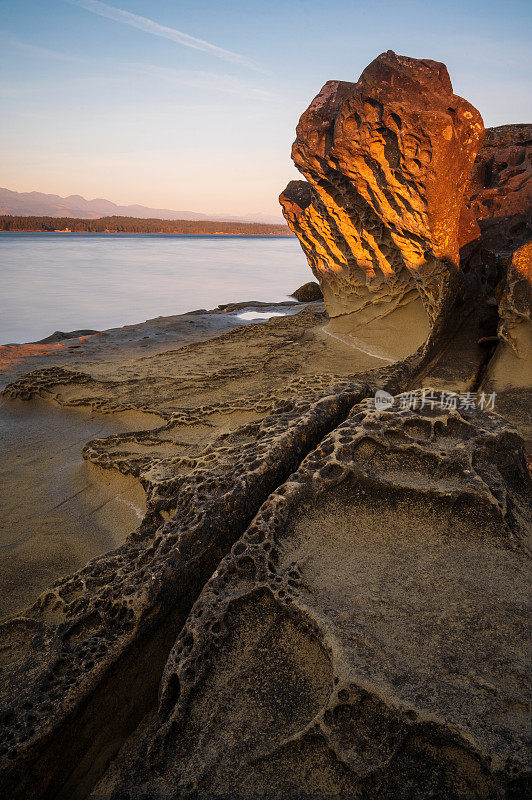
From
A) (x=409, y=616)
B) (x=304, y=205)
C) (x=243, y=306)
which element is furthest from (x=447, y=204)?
(x=243, y=306)

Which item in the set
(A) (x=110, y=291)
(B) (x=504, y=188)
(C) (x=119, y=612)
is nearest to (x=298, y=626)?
(C) (x=119, y=612)

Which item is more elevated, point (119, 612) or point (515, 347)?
point (515, 347)

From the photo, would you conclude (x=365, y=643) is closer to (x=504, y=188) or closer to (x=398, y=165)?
(x=398, y=165)

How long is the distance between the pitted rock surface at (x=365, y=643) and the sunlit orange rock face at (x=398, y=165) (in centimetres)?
284

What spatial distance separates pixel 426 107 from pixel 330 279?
3230 mm

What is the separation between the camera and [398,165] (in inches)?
171

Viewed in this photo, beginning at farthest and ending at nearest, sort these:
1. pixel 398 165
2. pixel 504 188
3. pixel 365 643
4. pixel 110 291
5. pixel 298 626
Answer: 1. pixel 110 291
2. pixel 504 188
3. pixel 398 165
4. pixel 298 626
5. pixel 365 643

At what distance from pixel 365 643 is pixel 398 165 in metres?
4.20

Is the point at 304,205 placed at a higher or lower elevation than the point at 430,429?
higher

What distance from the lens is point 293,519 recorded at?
2.06 m

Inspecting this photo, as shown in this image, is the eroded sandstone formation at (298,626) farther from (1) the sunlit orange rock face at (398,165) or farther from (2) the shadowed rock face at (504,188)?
(2) the shadowed rock face at (504,188)

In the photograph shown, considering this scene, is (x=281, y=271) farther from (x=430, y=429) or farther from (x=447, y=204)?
(x=430, y=429)

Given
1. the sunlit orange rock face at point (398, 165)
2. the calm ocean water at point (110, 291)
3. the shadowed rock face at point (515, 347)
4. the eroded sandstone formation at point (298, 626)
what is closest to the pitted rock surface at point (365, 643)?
the eroded sandstone formation at point (298, 626)

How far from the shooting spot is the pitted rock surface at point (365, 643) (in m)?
1.29
